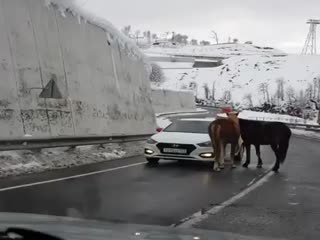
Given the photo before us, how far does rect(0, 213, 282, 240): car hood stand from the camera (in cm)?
296

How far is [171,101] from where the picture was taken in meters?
62.7

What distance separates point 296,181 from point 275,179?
51 centimetres

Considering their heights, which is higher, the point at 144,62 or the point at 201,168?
the point at 144,62

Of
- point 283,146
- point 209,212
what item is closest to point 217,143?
point 283,146

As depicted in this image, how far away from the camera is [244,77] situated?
426 feet

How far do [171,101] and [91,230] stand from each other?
195 feet

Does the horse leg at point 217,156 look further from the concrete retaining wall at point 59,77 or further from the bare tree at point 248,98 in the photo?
the bare tree at point 248,98

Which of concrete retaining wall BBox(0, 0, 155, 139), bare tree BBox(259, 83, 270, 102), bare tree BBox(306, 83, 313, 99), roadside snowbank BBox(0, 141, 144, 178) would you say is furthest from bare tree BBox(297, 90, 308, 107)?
roadside snowbank BBox(0, 141, 144, 178)

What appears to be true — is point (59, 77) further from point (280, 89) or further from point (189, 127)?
point (280, 89)

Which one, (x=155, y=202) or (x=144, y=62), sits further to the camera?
(x=144, y=62)

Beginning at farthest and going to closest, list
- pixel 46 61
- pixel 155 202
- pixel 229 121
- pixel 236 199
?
pixel 46 61 < pixel 229 121 < pixel 236 199 < pixel 155 202

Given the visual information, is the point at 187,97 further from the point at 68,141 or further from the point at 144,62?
the point at 68,141

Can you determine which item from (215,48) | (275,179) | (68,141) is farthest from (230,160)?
(215,48)

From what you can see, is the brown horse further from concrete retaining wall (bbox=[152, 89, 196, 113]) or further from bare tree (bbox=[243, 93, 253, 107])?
bare tree (bbox=[243, 93, 253, 107])
